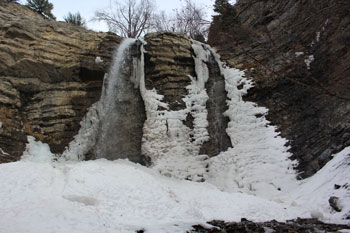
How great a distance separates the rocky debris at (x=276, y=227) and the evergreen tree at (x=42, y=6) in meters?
15.9

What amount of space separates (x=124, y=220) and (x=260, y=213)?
10.7 ft

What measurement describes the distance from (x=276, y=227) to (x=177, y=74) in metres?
9.59

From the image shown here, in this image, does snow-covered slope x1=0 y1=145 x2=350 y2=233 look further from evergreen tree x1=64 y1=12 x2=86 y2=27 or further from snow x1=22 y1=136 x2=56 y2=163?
evergreen tree x1=64 y1=12 x2=86 y2=27

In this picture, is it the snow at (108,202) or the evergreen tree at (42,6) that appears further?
the evergreen tree at (42,6)

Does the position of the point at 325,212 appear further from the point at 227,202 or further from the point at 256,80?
the point at 256,80

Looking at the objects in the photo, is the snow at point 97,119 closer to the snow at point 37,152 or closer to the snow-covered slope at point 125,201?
the snow at point 37,152

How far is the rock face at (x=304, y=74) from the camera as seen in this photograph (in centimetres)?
862

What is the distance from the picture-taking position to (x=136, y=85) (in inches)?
513

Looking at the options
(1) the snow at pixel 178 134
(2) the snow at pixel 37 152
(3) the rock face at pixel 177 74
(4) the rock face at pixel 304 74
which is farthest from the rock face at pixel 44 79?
(4) the rock face at pixel 304 74

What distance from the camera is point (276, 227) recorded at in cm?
540

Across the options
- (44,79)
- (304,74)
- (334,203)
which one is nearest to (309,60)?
(304,74)

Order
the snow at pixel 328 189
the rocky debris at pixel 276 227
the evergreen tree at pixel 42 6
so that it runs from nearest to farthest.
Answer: the rocky debris at pixel 276 227
the snow at pixel 328 189
the evergreen tree at pixel 42 6

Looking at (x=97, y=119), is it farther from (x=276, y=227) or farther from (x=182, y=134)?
(x=276, y=227)

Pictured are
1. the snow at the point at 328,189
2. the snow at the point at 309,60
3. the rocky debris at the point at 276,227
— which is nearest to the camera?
the rocky debris at the point at 276,227
